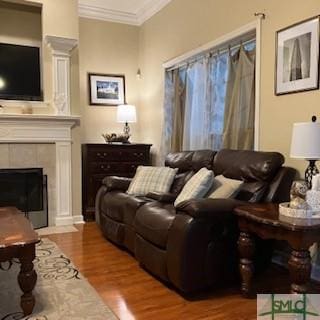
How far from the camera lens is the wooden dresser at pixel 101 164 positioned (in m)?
4.70

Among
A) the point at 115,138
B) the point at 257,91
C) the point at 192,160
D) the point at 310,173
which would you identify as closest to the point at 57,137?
the point at 115,138

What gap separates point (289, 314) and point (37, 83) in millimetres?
3737

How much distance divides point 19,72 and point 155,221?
9.27ft

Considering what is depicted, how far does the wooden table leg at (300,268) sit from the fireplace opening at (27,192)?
3242mm

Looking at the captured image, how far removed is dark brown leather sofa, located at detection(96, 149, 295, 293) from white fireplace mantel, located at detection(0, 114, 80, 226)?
987 millimetres

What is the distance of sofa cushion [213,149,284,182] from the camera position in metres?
2.70

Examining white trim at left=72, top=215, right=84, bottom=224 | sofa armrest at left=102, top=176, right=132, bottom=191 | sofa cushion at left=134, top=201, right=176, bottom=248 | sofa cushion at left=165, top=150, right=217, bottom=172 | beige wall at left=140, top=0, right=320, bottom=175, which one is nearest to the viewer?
sofa cushion at left=134, top=201, right=176, bottom=248

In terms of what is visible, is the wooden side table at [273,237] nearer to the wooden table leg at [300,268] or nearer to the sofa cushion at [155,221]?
the wooden table leg at [300,268]

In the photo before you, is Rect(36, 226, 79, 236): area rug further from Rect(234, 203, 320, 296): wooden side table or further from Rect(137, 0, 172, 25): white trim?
Rect(137, 0, 172, 25): white trim

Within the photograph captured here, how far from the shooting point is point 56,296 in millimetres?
2355

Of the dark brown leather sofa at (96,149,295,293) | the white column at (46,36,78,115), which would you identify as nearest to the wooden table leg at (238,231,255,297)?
the dark brown leather sofa at (96,149,295,293)

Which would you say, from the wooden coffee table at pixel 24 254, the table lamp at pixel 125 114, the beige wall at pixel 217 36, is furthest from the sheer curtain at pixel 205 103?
the wooden coffee table at pixel 24 254

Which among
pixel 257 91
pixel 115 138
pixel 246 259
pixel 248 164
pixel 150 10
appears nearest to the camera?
pixel 246 259

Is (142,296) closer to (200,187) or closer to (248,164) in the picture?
(200,187)
